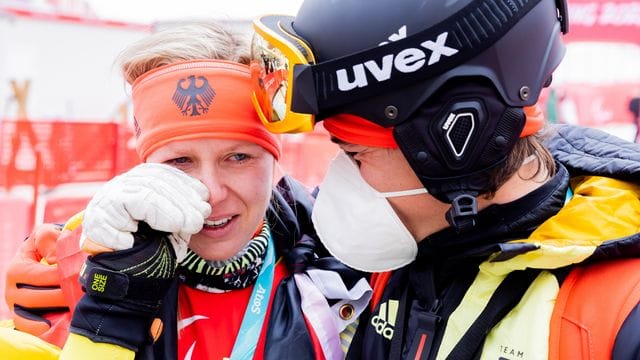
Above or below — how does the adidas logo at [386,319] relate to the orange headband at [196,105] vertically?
below

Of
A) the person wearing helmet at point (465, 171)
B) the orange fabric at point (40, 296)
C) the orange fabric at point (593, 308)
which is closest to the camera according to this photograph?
the orange fabric at point (593, 308)

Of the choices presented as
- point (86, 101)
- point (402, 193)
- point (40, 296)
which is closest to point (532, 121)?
point (402, 193)

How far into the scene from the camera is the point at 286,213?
2324 mm

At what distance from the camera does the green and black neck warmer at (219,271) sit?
206 centimetres

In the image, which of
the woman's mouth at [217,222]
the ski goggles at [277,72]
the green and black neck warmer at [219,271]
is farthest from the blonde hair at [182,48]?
the green and black neck warmer at [219,271]

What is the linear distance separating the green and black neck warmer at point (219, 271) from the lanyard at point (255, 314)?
1.9 inches

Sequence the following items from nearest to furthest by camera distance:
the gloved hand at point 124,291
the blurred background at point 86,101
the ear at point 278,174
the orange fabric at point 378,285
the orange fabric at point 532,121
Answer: the orange fabric at point 532,121, the gloved hand at point 124,291, the orange fabric at point 378,285, the ear at point 278,174, the blurred background at point 86,101

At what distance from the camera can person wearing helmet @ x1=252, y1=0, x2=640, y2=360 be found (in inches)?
60.0

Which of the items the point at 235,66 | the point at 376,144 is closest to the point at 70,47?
the point at 235,66

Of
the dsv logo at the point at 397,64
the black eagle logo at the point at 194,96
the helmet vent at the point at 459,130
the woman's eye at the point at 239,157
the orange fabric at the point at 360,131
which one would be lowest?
the woman's eye at the point at 239,157

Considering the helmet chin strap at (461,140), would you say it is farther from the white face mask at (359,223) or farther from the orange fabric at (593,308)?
the orange fabric at (593,308)

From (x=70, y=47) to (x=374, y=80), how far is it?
8145mm

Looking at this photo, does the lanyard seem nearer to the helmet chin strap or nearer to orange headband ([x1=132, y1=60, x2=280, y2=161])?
orange headband ([x1=132, y1=60, x2=280, y2=161])

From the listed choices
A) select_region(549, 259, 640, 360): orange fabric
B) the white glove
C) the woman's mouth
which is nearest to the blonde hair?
the white glove
